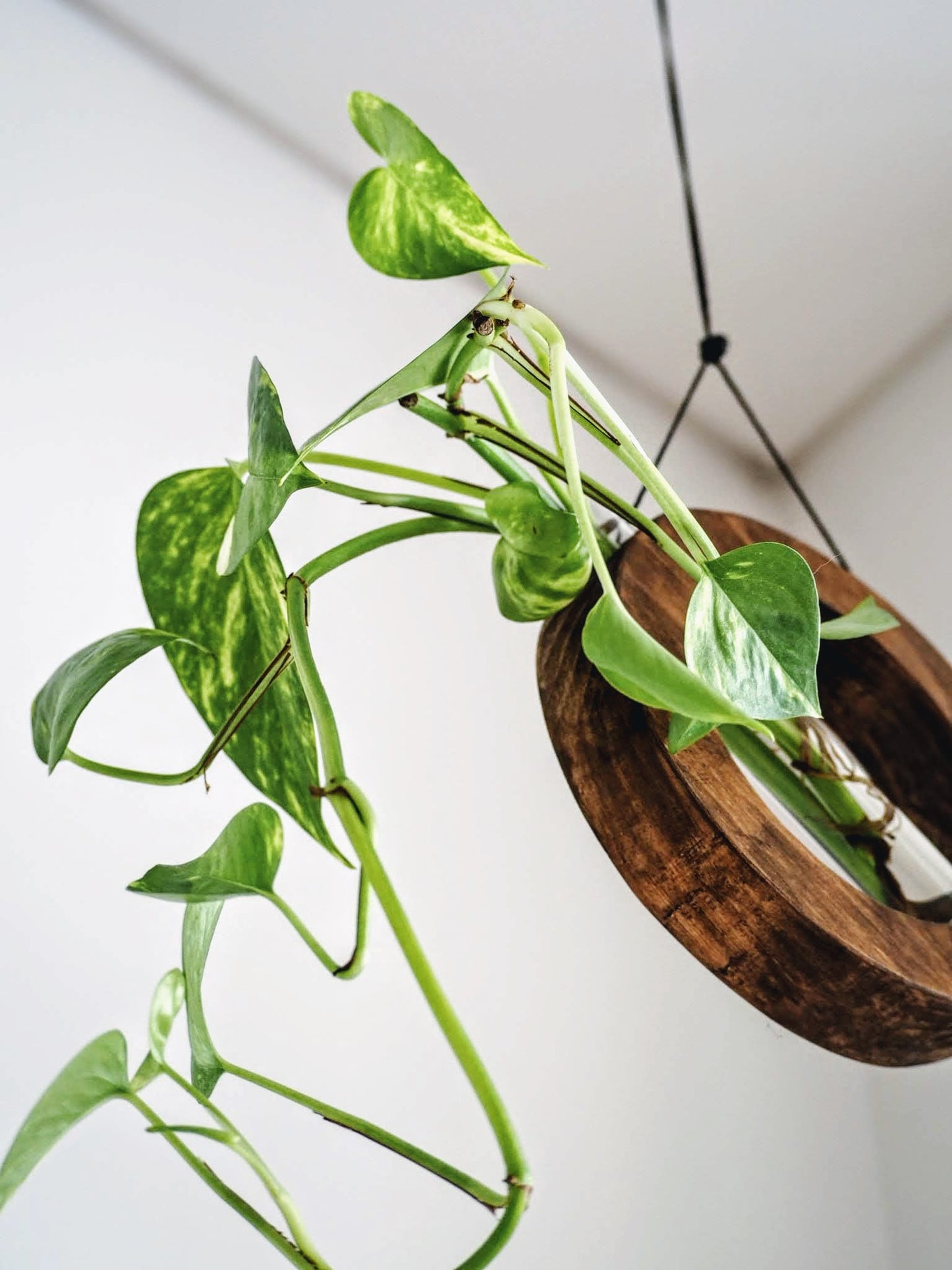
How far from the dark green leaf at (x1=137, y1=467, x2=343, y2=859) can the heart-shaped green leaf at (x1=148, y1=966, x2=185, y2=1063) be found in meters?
0.12

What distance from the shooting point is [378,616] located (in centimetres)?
108

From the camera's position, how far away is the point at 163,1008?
0.43 metres

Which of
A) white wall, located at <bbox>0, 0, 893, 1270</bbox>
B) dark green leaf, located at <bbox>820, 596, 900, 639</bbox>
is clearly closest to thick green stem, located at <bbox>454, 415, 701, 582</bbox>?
dark green leaf, located at <bbox>820, 596, 900, 639</bbox>

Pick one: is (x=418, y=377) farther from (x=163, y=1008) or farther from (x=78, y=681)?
(x=163, y=1008)

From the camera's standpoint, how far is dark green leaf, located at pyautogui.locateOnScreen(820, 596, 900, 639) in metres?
0.48

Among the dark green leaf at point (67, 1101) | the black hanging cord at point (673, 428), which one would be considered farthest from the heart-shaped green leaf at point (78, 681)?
the black hanging cord at point (673, 428)

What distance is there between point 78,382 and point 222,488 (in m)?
0.66

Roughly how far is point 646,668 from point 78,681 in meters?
0.21

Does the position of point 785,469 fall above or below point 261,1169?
above

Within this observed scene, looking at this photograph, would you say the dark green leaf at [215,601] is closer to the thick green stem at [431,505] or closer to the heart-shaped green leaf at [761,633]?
the thick green stem at [431,505]

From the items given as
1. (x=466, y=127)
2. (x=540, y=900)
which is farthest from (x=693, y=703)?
(x=466, y=127)

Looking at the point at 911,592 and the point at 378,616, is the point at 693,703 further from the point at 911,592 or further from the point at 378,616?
the point at 911,592

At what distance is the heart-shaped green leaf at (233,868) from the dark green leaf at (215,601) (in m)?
0.03

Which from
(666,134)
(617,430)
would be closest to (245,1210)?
(617,430)
